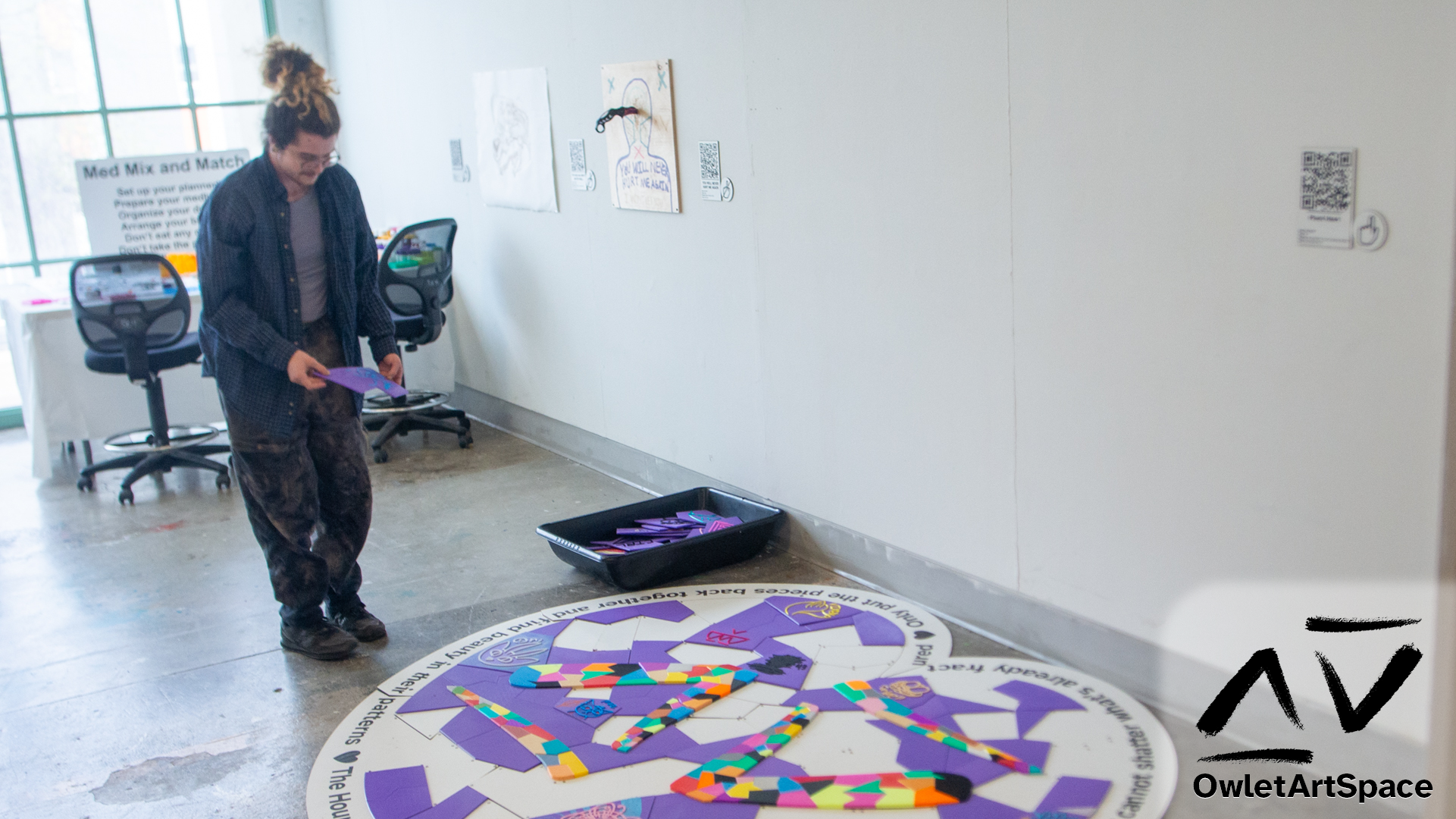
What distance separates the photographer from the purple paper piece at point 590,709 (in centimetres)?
306

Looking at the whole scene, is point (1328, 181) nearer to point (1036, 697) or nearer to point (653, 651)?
point (1036, 697)

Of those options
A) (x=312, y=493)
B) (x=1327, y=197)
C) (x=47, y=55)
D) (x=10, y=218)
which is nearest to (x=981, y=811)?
(x=1327, y=197)

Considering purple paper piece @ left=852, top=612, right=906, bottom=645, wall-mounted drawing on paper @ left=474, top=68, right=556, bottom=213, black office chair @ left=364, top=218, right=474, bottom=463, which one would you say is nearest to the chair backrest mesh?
black office chair @ left=364, top=218, right=474, bottom=463

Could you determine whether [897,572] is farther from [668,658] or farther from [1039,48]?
[1039,48]

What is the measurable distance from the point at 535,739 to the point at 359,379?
3.64 feet

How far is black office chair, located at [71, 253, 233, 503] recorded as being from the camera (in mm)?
5328

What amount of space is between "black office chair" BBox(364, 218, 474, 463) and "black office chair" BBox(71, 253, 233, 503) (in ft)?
2.68

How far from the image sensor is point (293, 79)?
322 cm

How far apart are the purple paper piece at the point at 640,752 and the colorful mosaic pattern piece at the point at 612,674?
0.95ft

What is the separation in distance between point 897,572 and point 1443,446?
1747 millimetres

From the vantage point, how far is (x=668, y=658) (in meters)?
3.38

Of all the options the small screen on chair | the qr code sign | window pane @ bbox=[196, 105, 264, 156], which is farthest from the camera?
window pane @ bbox=[196, 105, 264, 156]

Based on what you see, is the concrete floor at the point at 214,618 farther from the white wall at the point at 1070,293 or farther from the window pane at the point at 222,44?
the window pane at the point at 222,44

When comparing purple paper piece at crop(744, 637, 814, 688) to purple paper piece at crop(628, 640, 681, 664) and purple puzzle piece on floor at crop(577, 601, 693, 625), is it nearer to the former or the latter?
purple paper piece at crop(628, 640, 681, 664)
